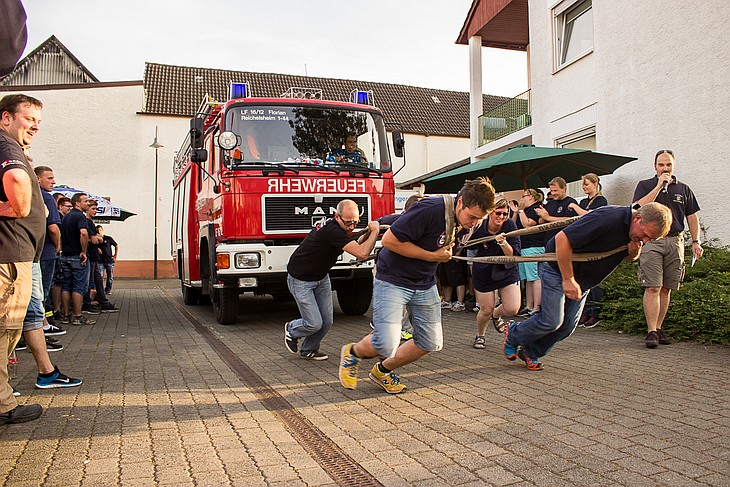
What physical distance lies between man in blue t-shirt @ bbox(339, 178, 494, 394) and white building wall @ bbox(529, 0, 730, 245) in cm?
680

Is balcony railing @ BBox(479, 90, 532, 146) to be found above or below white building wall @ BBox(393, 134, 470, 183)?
below

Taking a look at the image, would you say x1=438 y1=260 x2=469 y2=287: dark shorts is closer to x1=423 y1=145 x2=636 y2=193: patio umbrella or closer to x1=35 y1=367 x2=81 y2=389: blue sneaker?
x1=423 y1=145 x2=636 y2=193: patio umbrella

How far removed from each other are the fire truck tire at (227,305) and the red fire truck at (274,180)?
0.05ft

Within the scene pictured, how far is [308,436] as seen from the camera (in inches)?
159

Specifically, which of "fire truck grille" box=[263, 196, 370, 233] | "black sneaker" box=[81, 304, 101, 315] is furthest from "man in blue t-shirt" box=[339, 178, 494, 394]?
"black sneaker" box=[81, 304, 101, 315]

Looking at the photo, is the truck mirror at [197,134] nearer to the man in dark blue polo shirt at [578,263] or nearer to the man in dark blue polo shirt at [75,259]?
the man in dark blue polo shirt at [75,259]

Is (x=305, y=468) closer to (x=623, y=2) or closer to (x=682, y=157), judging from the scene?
(x=682, y=157)

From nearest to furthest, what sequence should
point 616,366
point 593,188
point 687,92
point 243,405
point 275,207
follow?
1. point 243,405
2. point 616,366
3. point 593,188
4. point 275,207
5. point 687,92

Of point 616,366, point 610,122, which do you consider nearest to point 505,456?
point 616,366

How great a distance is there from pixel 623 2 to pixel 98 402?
11.5 metres

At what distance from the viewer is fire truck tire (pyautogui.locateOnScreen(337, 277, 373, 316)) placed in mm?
10312

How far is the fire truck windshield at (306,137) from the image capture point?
8.93 metres

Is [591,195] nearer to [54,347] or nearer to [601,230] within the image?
[601,230]

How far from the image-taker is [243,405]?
4820 millimetres
